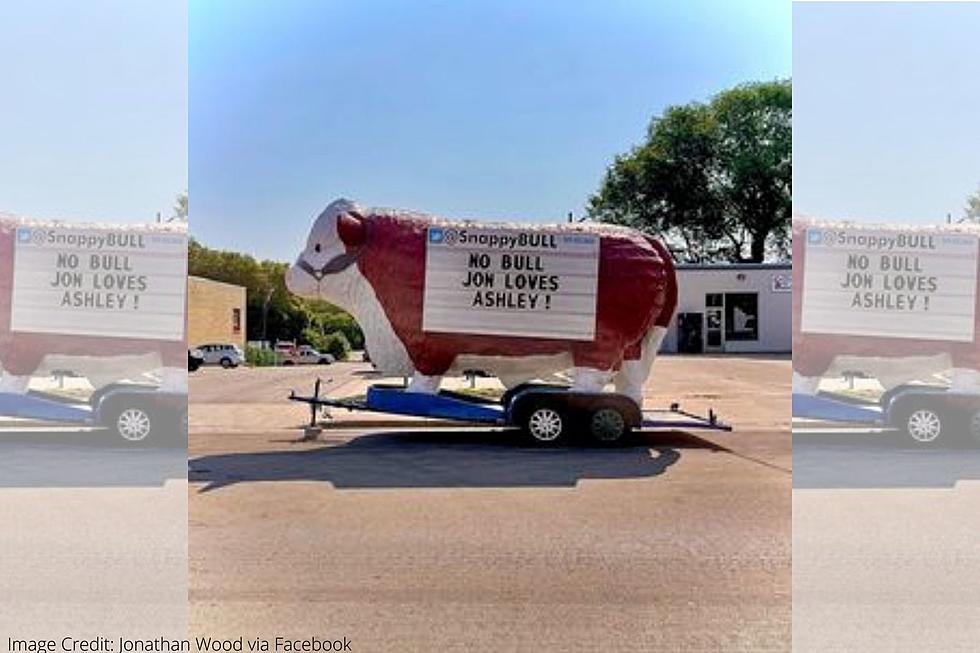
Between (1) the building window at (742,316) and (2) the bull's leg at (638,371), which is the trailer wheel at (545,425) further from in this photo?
(1) the building window at (742,316)

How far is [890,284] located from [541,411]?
387 centimetres

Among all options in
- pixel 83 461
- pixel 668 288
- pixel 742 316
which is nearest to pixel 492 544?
pixel 83 461

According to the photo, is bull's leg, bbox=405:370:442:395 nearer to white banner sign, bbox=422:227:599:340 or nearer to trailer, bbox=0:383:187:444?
white banner sign, bbox=422:227:599:340

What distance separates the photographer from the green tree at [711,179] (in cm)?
332

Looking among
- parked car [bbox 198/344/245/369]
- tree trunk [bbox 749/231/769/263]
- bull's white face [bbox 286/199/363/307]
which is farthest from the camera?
bull's white face [bbox 286/199/363/307]

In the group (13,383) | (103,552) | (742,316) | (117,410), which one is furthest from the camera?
(742,316)

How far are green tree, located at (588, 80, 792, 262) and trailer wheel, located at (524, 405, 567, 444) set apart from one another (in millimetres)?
1605

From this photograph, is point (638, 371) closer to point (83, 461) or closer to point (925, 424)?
point (925, 424)

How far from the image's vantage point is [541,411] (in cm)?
730

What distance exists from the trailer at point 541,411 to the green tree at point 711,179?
1.46m

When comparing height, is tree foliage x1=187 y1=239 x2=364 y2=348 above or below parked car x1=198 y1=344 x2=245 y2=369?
above

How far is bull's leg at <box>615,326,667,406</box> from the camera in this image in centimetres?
746

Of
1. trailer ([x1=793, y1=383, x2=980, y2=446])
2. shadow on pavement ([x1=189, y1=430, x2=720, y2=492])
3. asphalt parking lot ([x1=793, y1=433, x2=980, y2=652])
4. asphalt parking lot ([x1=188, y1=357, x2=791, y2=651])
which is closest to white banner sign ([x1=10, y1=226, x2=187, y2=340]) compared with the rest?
asphalt parking lot ([x1=188, y1=357, x2=791, y2=651])

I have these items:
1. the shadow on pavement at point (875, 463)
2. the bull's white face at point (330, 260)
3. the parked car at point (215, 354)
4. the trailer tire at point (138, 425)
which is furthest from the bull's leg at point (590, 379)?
the trailer tire at point (138, 425)
